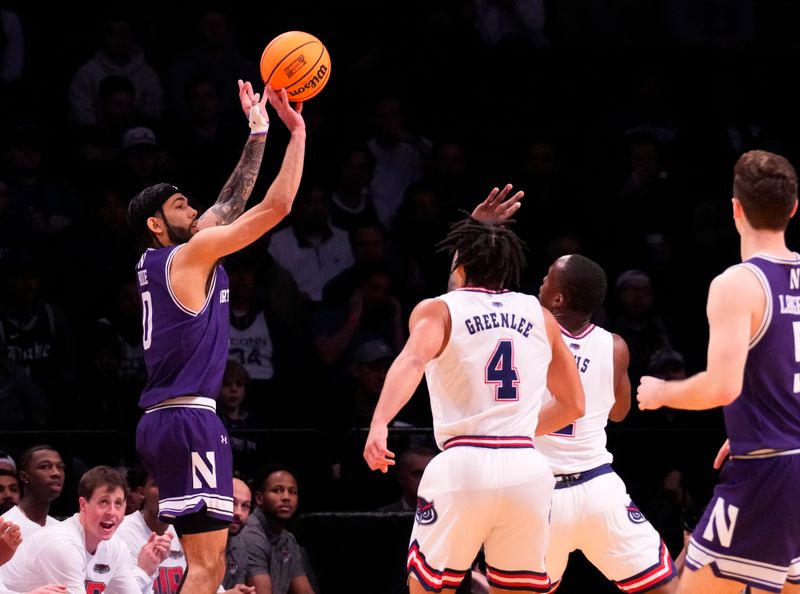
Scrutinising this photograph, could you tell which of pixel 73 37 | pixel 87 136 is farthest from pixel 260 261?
pixel 73 37

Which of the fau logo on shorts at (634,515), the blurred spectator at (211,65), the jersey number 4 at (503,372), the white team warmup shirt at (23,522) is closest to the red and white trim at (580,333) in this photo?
the fau logo on shorts at (634,515)

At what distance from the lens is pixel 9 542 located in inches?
265

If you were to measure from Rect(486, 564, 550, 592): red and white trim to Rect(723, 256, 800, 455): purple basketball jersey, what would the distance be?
3.61 feet

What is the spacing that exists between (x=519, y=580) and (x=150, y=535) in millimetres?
3724

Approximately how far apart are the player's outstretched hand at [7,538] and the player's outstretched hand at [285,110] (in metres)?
2.47

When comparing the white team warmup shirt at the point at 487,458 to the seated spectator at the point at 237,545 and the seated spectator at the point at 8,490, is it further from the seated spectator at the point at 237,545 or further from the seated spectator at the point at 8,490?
the seated spectator at the point at 8,490

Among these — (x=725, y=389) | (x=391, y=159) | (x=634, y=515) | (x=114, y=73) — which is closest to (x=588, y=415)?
(x=634, y=515)

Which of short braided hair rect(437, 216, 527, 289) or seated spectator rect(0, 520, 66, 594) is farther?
seated spectator rect(0, 520, 66, 594)

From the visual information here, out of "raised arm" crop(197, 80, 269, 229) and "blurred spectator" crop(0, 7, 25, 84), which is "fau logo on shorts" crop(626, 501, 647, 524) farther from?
"blurred spectator" crop(0, 7, 25, 84)

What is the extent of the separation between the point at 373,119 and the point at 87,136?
2.63 metres

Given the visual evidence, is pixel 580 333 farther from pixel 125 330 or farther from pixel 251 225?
pixel 125 330

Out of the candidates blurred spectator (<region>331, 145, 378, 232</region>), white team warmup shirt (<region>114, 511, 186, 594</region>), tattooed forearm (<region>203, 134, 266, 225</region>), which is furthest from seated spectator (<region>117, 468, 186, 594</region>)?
blurred spectator (<region>331, 145, 378, 232</region>)

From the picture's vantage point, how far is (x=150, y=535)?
8602 mm

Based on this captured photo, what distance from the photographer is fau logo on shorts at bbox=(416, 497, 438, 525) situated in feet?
18.2
